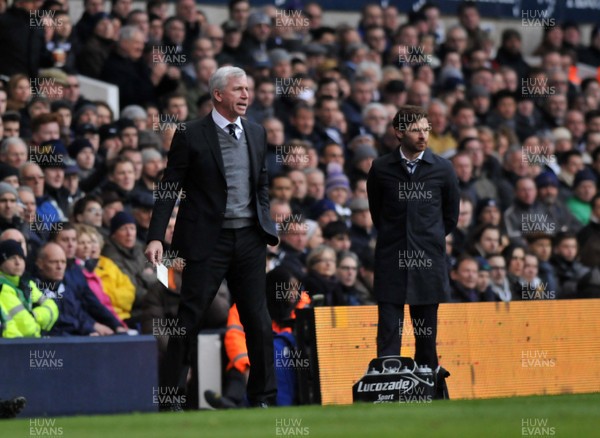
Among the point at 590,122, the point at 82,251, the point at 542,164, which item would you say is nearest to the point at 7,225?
the point at 82,251

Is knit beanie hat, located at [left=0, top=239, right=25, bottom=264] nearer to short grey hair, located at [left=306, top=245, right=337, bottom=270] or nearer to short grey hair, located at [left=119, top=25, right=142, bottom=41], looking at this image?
short grey hair, located at [left=306, top=245, right=337, bottom=270]

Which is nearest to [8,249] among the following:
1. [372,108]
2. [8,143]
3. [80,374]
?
[80,374]

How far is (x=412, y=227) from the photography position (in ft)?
38.3

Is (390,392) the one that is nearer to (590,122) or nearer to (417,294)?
(417,294)

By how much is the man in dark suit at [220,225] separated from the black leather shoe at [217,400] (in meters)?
2.35

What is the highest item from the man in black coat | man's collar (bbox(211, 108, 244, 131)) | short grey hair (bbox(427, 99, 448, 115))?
the man in black coat

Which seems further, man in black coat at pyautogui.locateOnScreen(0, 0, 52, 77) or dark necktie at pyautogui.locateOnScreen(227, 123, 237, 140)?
man in black coat at pyautogui.locateOnScreen(0, 0, 52, 77)

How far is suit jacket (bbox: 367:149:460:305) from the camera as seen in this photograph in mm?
11625

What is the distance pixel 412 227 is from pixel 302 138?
7.87 meters

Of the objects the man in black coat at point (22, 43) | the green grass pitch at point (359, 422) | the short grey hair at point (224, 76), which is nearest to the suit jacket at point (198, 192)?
the short grey hair at point (224, 76)

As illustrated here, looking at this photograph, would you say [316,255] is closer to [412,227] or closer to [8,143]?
[8,143]

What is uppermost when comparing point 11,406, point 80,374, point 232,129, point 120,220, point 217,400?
point 232,129

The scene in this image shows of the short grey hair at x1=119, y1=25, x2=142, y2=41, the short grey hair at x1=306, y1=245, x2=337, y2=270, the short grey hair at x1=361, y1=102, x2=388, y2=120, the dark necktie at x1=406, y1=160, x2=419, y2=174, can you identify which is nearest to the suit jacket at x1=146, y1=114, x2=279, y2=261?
the dark necktie at x1=406, y1=160, x2=419, y2=174

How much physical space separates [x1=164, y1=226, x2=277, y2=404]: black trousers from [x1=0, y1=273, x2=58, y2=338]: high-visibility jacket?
2.67 metres
